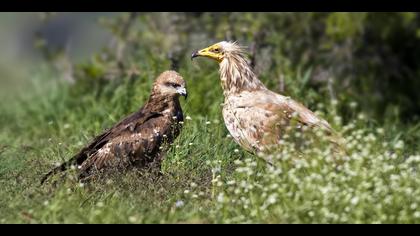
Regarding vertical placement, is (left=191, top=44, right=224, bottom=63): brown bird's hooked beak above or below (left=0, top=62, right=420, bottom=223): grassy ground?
above

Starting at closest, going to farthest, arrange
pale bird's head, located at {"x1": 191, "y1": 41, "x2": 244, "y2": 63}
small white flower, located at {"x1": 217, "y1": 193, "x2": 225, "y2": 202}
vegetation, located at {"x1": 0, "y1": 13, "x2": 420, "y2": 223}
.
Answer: vegetation, located at {"x1": 0, "y1": 13, "x2": 420, "y2": 223}, small white flower, located at {"x1": 217, "y1": 193, "x2": 225, "y2": 202}, pale bird's head, located at {"x1": 191, "y1": 41, "x2": 244, "y2": 63}

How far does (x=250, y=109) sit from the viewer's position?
977 cm

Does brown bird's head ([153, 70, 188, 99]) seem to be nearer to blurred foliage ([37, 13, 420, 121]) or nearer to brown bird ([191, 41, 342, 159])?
brown bird ([191, 41, 342, 159])

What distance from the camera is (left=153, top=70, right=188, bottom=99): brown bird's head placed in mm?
9953

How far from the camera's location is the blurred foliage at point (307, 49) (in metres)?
13.9

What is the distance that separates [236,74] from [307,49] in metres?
5.60

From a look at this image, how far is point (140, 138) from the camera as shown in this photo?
9594 millimetres

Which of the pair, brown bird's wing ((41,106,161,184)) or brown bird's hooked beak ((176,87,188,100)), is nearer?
brown bird's wing ((41,106,161,184))

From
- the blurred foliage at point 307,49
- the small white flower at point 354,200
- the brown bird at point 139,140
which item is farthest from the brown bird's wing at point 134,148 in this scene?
the blurred foliage at point 307,49

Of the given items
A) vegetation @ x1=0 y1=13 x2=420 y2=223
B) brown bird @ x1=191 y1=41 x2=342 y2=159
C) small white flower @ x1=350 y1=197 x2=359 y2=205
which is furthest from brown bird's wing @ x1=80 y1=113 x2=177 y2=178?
small white flower @ x1=350 y1=197 x2=359 y2=205

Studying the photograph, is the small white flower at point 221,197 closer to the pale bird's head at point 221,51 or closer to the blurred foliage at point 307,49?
the pale bird's head at point 221,51

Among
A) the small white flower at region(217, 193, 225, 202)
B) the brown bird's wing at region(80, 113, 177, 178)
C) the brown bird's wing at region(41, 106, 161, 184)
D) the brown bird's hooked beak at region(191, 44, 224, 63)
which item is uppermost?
the brown bird's hooked beak at region(191, 44, 224, 63)

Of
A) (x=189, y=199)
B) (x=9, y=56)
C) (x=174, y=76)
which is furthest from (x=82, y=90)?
(x=9, y=56)

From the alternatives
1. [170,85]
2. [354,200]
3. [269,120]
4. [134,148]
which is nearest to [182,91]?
[170,85]
